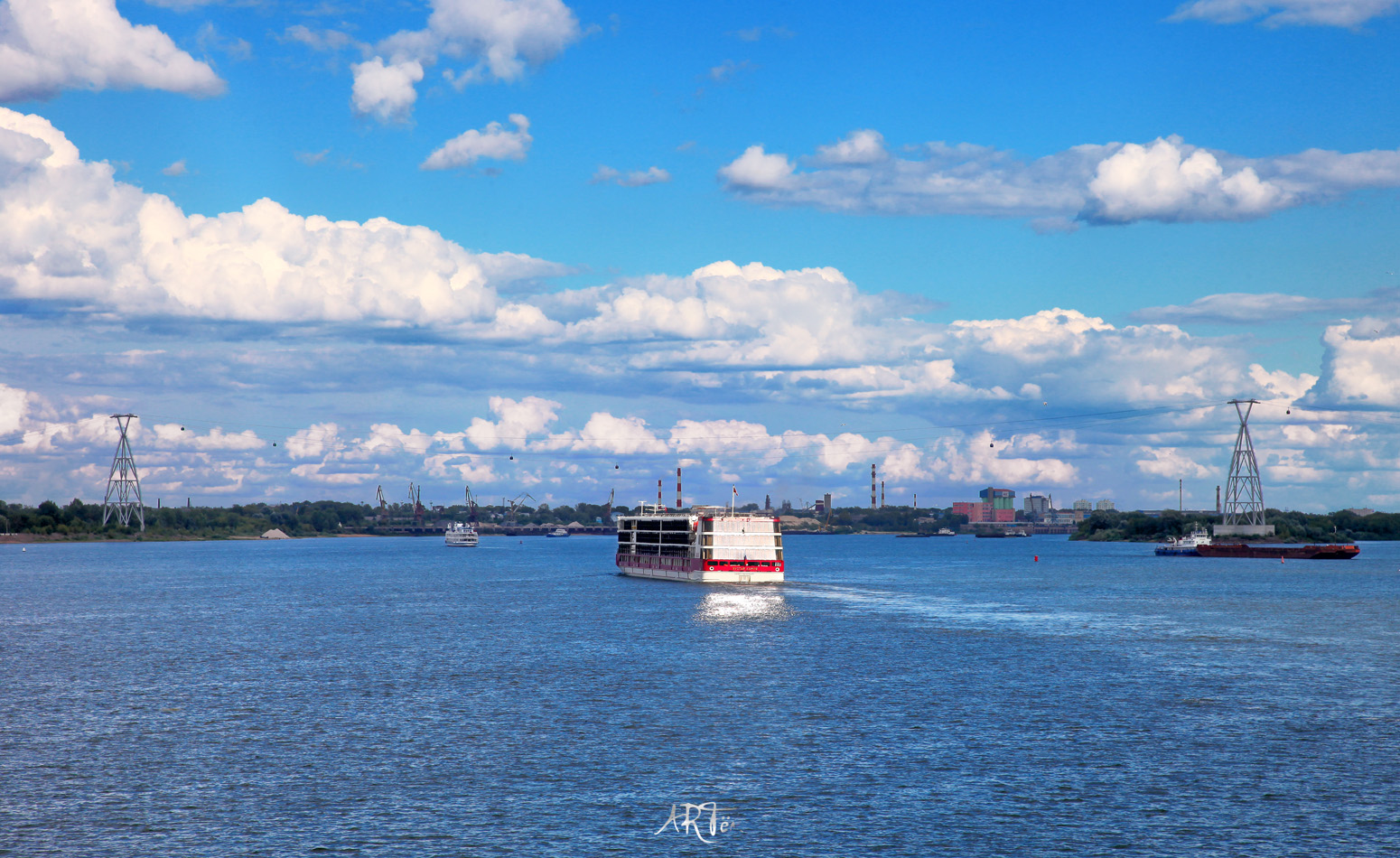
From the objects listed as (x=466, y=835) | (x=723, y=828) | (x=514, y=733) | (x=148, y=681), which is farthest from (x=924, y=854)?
(x=148, y=681)

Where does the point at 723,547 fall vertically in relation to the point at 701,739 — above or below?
above

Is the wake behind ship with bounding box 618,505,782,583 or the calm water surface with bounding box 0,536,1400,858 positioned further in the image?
the wake behind ship with bounding box 618,505,782,583

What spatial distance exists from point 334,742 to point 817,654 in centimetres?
4337

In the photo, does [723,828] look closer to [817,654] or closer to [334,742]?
[334,742]

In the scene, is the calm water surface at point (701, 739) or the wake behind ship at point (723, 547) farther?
the wake behind ship at point (723, 547)

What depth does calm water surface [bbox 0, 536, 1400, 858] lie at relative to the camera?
39.6 metres

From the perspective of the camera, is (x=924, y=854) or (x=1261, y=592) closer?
(x=924, y=854)

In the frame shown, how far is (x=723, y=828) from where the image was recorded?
40.4 meters

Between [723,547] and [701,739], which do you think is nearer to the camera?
[701,739]

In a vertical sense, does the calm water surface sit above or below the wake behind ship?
below

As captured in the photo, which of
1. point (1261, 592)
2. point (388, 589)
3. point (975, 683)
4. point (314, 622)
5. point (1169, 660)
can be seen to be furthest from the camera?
point (388, 589)

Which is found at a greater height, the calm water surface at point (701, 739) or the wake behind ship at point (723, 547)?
the wake behind ship at point (723, 547)

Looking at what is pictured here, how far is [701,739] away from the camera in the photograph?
5525 centimetres

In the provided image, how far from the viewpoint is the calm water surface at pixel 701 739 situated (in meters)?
39.6
